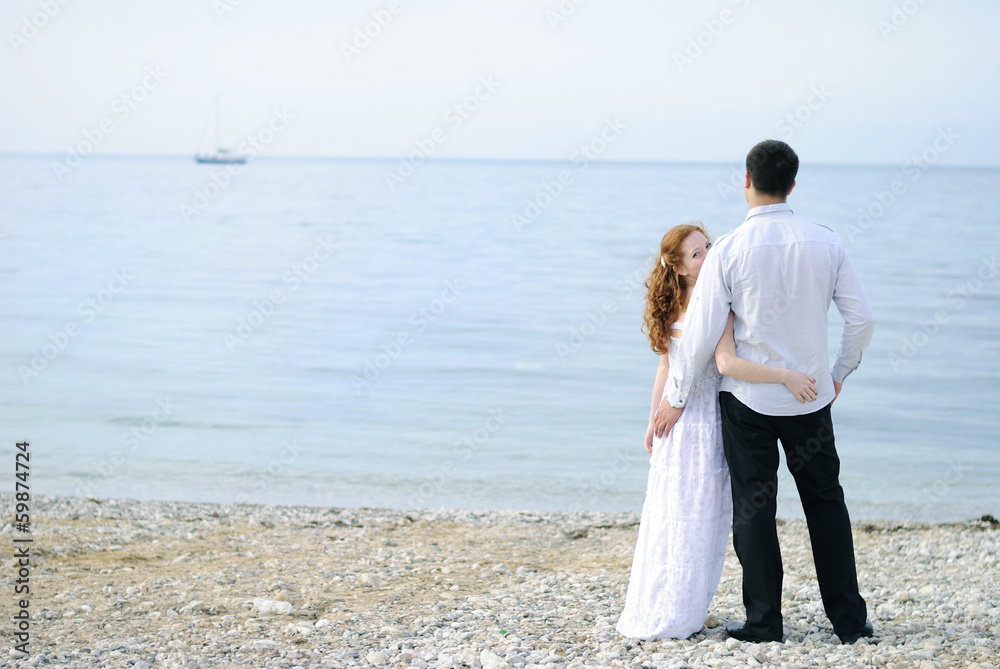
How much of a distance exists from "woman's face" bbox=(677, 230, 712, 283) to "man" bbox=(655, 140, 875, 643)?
0.21m

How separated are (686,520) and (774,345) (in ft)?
2.68

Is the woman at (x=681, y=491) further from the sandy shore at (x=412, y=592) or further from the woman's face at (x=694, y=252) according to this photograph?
the sandy shore at (x=412, y=592)

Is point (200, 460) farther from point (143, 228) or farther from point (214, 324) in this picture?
point (143, 228)

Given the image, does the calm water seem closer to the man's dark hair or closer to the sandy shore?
the sandy shore

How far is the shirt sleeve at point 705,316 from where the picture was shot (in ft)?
11.0

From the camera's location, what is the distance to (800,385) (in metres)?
3.33

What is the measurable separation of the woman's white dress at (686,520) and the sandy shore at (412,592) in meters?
0.13

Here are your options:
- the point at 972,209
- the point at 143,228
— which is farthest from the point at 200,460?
the point at 972,209

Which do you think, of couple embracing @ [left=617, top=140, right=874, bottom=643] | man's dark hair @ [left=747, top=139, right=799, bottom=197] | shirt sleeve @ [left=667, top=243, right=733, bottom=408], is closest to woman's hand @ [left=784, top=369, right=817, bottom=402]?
couple embracing @ [left=617, top=140, right=874, bottom=643]

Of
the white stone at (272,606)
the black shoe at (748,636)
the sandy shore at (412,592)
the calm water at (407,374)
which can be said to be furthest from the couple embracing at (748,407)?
the calm water at (407,374)

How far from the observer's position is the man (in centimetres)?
333

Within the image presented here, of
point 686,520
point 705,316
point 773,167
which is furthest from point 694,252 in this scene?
point 686,520

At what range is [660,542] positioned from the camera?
3.67 meters

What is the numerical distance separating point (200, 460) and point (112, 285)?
16485 mm
